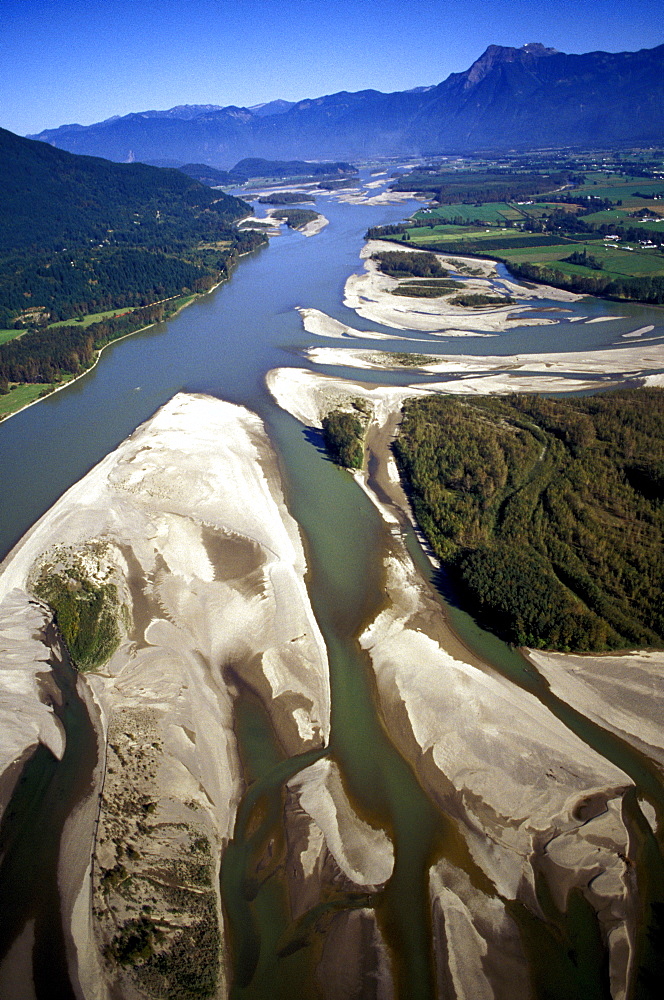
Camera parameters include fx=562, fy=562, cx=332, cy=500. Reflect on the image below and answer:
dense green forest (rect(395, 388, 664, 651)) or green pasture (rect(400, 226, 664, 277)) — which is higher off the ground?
green pasture (rect(400, 226, 664, 277))

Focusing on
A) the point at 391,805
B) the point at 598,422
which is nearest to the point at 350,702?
the point at 391,805

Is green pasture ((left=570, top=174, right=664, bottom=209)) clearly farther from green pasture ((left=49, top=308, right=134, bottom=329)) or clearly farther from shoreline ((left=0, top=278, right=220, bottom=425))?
green pasture ((left=49, top=308, right=134, bottom=329))

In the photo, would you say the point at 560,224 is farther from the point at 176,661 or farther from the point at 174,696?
the point at 174,696

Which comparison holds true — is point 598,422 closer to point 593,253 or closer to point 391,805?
point 391,805

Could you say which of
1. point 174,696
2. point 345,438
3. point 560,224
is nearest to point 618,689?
point 174,696

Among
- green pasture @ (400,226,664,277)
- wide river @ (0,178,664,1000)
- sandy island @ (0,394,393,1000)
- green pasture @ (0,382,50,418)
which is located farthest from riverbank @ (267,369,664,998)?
green pasture @ (400,226,664,277)
